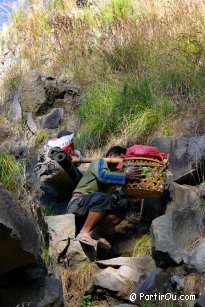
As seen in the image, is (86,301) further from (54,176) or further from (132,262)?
(54,176)

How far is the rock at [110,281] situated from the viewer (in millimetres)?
4547

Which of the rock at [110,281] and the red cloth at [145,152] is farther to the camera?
the red cloth at [145,152]

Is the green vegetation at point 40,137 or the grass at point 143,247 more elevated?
the green vegetation at point 40,137

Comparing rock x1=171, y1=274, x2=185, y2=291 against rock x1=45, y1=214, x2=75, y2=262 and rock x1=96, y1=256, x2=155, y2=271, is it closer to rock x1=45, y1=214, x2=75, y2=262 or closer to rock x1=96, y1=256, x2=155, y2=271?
rock x1=96, y1=256, x2=155, y2=271

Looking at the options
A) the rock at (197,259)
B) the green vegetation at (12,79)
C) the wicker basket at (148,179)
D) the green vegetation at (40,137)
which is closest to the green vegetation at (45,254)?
the wicker basket at (148,179)

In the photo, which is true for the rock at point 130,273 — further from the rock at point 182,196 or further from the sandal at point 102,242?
the rock at point 182,196

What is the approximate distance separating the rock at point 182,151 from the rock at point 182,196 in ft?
0.50

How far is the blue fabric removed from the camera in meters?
4.98

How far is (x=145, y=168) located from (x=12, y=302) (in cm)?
201

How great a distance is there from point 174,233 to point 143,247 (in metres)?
0.41

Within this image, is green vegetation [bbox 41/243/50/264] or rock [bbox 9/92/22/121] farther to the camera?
rock [bbox 9/92/22/121]

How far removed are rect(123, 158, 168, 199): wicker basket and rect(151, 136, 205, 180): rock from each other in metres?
0.50

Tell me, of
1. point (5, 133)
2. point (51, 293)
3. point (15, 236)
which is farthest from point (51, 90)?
point (15, 236)

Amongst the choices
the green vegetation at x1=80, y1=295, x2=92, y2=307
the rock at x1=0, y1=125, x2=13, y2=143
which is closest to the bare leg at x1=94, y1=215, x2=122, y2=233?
the green vegetation at x1=80, y1=295, x2=92, y2=307
